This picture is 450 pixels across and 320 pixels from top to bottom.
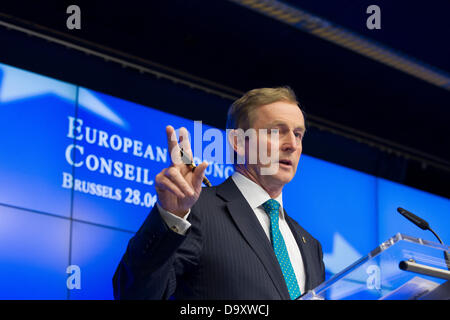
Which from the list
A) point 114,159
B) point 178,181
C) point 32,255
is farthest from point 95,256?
point 178,181

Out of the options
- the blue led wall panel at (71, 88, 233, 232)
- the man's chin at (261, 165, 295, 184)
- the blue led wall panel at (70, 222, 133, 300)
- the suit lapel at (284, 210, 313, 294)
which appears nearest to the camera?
the suit lapel at (284, 210, 313, 294)

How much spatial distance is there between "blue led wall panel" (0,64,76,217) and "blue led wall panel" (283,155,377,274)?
58.7 inches

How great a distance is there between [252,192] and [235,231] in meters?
0.26

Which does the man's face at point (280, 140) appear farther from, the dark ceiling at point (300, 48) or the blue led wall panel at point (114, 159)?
the dark ceiling at point (300, 48)

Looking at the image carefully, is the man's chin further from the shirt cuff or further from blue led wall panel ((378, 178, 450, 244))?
blue led wall panel ((378, 178, 450, 244))

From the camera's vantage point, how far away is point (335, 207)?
17.4 ft

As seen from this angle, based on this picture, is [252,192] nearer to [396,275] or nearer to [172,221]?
[172,221]

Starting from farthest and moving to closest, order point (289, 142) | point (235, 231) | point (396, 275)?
1. point (289, 142)
2. point (235, 231)
3. point (396, 275)

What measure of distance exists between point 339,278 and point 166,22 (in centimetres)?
346

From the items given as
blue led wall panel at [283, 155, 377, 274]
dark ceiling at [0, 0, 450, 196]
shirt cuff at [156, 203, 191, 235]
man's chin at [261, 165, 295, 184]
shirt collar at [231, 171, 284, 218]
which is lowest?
shirt cuff at [156, 203, 191, 235]

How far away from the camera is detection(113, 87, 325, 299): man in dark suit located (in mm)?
1942

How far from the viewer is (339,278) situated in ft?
5.81

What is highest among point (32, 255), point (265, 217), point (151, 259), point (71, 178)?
point (71, 178)

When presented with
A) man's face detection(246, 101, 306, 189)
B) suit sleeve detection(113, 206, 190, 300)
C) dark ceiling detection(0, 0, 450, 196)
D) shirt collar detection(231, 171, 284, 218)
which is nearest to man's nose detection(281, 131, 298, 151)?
man's face detection(246, 101, 306, 189)
